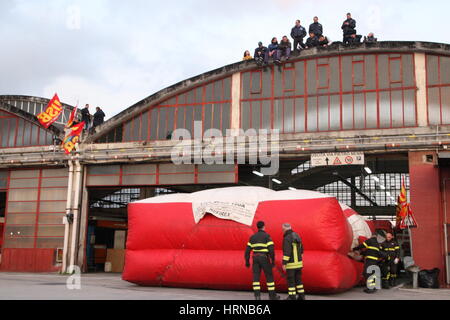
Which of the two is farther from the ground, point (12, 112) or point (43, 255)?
point (12, 112)

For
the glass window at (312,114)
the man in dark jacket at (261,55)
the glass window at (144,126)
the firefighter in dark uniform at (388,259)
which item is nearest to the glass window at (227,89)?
the man in dark jacket at (261,55)

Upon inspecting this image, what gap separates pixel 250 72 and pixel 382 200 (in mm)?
21857

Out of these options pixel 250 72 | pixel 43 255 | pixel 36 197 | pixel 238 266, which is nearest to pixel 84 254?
pixel 43 255

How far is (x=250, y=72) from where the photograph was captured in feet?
81.4

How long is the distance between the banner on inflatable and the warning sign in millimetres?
8455

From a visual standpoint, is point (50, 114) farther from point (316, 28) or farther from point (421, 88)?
point (421, 88)

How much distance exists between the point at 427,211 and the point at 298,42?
9.90 metres

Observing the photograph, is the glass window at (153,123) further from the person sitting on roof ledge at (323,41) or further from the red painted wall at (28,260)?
the person sitting on roof ledge at (323,41)

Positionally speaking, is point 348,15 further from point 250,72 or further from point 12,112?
point 12,112

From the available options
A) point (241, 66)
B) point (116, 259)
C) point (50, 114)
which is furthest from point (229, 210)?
point (116, 259)

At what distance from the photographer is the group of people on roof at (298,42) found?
77.7 ft

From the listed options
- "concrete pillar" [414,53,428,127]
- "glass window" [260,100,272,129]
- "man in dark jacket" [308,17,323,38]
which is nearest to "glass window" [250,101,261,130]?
"glass window" [260,100,272,129]

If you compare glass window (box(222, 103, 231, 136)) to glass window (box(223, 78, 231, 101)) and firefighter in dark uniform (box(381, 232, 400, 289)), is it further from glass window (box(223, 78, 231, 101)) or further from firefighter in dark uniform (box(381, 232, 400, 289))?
firefighter in dark uniform (box(381, 232, 400, 289))
